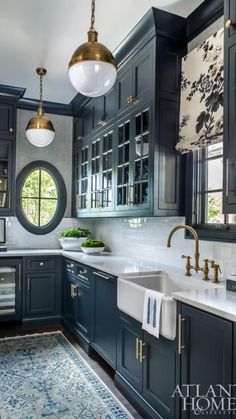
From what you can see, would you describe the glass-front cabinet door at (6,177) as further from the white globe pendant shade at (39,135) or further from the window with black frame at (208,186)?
the window with black frame at (208,186)

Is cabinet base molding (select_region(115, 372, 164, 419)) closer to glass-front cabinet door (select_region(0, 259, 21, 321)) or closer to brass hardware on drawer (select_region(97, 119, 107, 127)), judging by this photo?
glass-front cabinet door (select_region(0, 259, 21, 321))

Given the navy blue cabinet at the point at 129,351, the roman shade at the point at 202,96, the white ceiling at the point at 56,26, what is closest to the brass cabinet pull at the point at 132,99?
the roman shade at the point at 202,96

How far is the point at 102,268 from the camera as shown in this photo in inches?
112

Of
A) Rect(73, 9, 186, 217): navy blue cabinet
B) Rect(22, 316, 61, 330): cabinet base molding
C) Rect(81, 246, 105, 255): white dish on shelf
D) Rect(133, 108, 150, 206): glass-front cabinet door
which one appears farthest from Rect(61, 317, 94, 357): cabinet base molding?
Rect(133, 108, 150, 206): glass-front cabinet door

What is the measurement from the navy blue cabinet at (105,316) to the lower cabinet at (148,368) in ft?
0.47

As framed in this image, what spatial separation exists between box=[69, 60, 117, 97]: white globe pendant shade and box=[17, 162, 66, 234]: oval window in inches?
113

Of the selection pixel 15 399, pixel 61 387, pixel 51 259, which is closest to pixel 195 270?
pixel 61 387

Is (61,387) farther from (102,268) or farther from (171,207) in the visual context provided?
(171,207)

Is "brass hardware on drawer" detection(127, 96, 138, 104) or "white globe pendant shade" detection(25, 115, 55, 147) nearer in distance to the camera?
"brass hardware on drawer" detection(127, 96, 138, 104)

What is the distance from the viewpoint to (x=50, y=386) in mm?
2590

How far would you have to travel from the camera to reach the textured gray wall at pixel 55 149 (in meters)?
4.71

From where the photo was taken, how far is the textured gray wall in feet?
15.4

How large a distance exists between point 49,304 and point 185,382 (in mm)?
2735

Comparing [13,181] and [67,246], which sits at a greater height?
[13,181]
